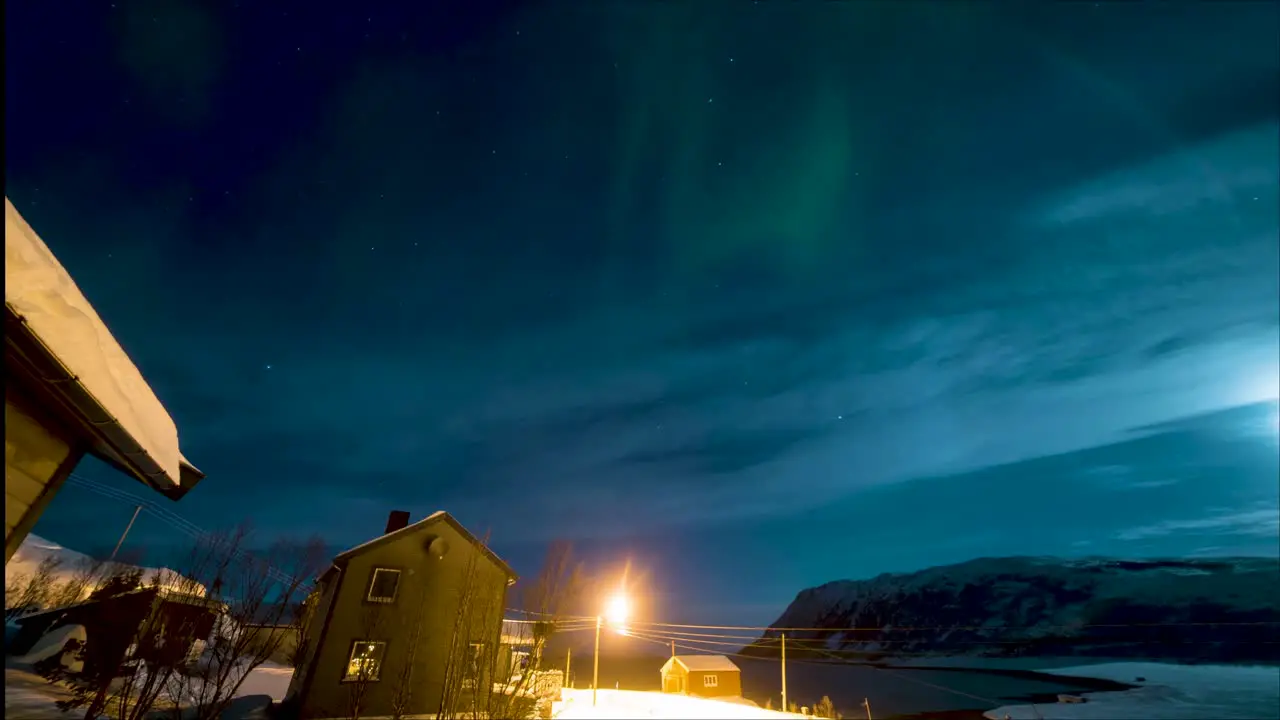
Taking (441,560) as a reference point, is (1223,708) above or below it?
below

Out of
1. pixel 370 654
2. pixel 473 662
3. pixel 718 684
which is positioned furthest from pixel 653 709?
pixel 718 684

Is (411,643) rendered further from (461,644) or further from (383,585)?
(383,585)

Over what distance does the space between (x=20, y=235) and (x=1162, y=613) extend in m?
299

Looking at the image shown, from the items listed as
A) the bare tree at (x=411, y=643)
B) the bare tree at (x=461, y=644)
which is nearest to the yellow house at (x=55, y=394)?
the bare tree at (x=461, y=644)

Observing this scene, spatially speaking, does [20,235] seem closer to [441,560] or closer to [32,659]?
[441,560]

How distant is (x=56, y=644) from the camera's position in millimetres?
23484

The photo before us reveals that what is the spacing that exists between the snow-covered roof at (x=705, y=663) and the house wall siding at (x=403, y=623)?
113 ft

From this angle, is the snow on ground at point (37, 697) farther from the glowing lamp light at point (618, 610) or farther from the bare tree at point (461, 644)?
the glowing lamp light at point (618, 610)

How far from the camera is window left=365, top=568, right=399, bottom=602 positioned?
22.8m

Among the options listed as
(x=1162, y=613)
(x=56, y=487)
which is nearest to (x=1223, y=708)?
(x=56, y=487)

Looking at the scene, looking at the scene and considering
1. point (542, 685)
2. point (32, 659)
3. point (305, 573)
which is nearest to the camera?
point (305, 573)

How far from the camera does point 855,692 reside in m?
104

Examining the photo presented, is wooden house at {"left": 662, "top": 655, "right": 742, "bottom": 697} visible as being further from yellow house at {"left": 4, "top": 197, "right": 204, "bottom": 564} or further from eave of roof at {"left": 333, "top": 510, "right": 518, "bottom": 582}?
yellow house at {"left": 4, "top": 197, "right": 204, "bottom": 564}

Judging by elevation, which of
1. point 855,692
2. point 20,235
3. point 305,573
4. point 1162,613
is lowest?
point 855,692
